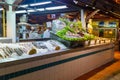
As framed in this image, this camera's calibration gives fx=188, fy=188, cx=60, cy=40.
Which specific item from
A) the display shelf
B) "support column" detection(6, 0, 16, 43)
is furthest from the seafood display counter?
"support column" detection(6, 0, 16, 43)

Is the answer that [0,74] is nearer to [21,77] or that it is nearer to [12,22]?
[21,77]

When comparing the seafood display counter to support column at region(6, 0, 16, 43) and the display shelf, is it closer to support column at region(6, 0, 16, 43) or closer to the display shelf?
the display shelf

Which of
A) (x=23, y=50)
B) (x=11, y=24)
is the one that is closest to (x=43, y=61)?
(x=23, y=50)

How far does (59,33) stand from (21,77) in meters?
2.09

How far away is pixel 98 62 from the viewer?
689 centimetres

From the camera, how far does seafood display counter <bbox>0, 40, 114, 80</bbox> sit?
10.2ft

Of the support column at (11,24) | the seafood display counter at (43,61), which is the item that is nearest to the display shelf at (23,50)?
the seafood display counter at (43,61)

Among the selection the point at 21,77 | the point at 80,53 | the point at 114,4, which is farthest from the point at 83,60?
the point at 114,4

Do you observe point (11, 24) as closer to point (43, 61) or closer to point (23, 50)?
point (23, 50)

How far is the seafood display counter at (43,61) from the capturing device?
3.10 metres

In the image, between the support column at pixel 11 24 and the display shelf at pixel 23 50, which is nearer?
the display shelf at pixel 23 50

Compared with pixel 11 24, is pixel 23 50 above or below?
below

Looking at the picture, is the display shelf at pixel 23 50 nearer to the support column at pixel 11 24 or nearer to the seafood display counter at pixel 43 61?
the seafood display counter at pixel 43 61

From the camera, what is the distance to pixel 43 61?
3.80 metres
